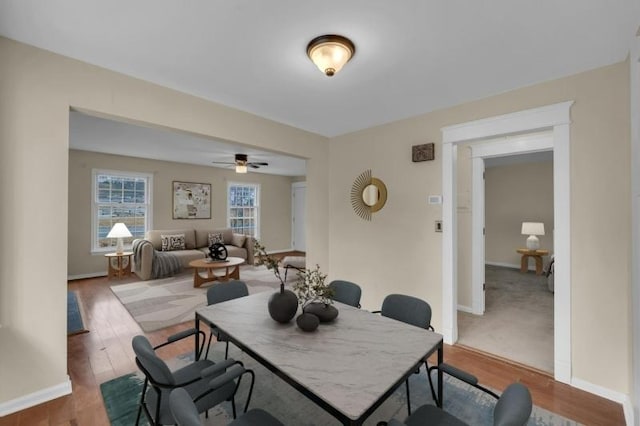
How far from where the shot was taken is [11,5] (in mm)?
1577

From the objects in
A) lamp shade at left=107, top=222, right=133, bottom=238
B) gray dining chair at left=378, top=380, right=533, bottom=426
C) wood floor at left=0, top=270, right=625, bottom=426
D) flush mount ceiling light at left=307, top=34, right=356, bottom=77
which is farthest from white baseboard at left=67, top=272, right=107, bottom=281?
gray dining chair at left=378, top=380, right=533, bottom=426

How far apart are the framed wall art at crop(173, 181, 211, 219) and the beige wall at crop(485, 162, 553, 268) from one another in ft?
23.6

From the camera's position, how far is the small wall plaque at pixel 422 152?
121 inches

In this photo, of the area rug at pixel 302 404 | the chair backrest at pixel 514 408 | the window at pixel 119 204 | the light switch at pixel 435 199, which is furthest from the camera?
the window at pixel 119 204

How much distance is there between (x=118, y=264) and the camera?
18.4 feet

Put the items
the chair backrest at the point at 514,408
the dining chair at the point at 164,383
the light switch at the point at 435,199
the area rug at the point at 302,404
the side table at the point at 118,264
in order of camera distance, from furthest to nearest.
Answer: the side table at the point at 118,264 → the light switch at the point at 435,199 → the area rug at the point at 302,404 → the dining chair at the point at 164,383 → the chair backrest at the point at 514,408

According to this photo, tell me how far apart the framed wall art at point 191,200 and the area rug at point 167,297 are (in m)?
1.68

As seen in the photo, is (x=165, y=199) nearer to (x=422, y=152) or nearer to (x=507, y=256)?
(x=422, y=152)

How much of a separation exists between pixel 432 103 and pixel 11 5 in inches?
124

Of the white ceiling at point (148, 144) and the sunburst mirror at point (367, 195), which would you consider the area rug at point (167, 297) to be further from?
the white ceiling at point (148, 144)

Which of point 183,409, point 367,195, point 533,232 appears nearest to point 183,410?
point 183,409

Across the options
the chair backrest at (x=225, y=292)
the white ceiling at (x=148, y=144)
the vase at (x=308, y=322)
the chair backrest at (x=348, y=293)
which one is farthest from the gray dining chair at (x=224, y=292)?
the white ceiling at (x=148, y=144)

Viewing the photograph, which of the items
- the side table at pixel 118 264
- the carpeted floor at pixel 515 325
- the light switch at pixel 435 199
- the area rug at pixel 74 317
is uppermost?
the light switch at pixel 435 199

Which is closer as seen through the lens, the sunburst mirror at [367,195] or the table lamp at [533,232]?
the sunburst mirror at [367,195]
